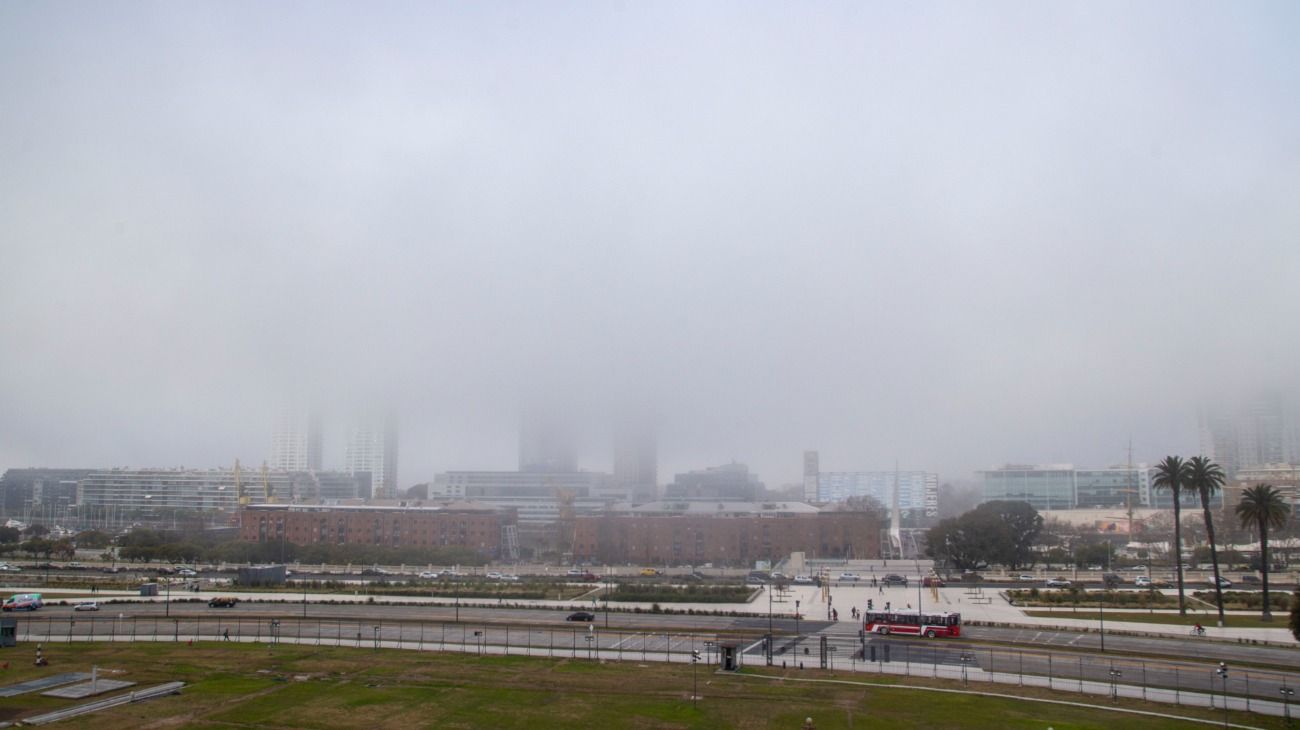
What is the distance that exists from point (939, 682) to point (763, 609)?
2700 centimetres

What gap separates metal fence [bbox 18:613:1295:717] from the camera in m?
35.3

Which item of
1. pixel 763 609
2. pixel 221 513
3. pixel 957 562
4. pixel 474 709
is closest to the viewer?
pixel 474 709

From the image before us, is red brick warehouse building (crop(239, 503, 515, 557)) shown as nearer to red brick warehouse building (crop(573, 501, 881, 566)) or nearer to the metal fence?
red brick warehouse building (crop(573, 501, 881, 566))

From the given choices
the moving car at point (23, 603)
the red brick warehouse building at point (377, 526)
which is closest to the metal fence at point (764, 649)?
the moving car at point (23, 603)

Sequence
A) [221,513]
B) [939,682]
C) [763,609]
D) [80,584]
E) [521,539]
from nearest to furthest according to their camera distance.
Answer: [939,682] < [763,609] < [80,584] < [521,539] < [221,513]

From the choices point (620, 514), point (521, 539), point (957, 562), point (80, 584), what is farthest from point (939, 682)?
point (521, 539)

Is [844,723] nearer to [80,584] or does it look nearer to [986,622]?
[986,622]

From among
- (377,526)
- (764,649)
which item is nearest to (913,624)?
(764,649)

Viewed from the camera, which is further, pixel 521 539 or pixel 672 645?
pixel 521 539

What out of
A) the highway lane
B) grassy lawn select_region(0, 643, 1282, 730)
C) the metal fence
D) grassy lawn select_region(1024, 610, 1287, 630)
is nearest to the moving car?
the highway lane

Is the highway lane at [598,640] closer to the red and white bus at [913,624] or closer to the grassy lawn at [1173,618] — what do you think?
the red and white bus at [913,624]

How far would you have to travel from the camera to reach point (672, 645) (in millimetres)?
46812

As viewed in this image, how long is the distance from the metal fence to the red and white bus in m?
1.36

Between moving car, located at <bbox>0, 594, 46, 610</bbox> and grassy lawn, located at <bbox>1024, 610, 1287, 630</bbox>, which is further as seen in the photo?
moving car, located at <bbox>0, 594, 46, 610</bbox>
